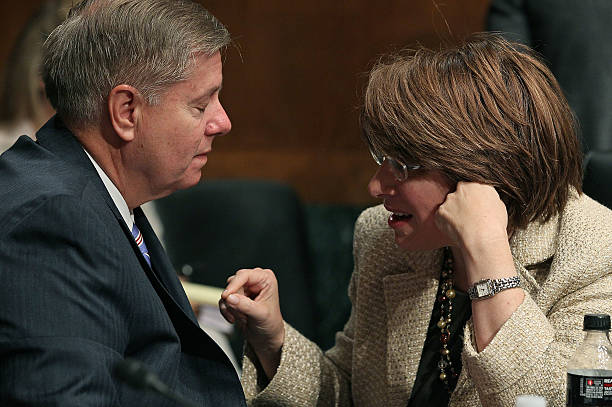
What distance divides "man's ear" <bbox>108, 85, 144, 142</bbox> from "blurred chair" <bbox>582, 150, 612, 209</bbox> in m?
0.96

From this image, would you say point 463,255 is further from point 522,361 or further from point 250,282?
point 250,282

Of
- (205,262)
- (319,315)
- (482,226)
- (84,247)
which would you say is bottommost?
(319,315)

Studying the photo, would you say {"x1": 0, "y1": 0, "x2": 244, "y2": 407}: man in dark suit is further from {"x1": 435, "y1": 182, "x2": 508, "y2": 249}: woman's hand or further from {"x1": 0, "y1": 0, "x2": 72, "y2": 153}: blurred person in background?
{"x1": 0, "y1": 0, "x2": 72, "y2": 153}: blurred person in background

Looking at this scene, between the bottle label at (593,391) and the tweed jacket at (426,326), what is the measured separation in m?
0.13

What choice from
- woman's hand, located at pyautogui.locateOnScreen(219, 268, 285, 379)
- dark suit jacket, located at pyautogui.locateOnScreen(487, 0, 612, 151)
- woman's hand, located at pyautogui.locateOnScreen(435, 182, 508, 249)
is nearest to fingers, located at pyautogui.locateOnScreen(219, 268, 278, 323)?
woman's hand, located at pyautogui.locateOnScreen(219, 268, 285, 379)

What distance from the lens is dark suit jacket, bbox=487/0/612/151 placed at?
232 cm

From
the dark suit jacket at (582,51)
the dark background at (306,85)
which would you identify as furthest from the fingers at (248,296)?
the dark background at (306,85)

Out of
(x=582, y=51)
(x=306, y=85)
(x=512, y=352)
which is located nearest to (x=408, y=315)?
(x=512, y=352)

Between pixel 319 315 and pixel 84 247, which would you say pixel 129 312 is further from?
pixel 319 315

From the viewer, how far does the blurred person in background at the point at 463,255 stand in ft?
4.60

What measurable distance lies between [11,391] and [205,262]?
1.86 m

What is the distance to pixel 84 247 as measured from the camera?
1170 mm

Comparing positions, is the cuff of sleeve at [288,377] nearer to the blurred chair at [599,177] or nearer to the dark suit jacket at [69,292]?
the dark suit jacket at [69,292]

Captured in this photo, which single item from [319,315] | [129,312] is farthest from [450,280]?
[319,315]
